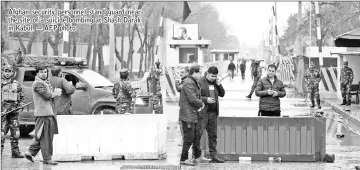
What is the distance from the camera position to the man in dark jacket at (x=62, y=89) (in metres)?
13.9

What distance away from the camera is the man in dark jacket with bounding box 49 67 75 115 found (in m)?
13.9

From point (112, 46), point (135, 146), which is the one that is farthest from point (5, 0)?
point (135, 146)

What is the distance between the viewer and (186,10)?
39.6 metres

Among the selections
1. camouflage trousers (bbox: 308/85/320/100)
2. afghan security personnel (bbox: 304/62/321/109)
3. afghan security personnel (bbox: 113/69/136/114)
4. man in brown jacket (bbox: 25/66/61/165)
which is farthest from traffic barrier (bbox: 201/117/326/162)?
camouflage trousers (bbox: 308/85/320/100)

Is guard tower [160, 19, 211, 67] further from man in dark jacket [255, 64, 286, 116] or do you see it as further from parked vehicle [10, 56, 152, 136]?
man in dark jacket [255, 64, 286, 116]

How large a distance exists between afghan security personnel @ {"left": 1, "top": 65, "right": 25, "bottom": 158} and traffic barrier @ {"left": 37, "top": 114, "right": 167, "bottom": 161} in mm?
847

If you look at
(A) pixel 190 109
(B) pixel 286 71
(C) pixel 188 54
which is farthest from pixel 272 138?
(B) pixel 286 71

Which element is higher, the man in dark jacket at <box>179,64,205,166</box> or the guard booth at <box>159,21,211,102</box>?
the guard booth at <box>159,21,211,102</box>

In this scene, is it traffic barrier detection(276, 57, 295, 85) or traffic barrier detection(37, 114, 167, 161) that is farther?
traffic barrier detection(276, 57, 295, 85)

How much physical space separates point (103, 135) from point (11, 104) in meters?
1.78

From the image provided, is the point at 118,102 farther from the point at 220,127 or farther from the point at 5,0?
the point at 5,0

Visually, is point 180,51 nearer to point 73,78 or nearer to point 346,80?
point 346,80

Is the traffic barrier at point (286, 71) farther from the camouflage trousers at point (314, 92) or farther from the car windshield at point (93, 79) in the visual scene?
the car windshield at point (93, 79)

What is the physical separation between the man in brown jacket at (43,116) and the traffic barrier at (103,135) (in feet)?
1.70
